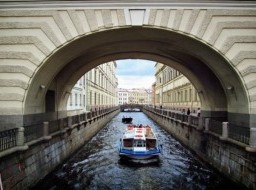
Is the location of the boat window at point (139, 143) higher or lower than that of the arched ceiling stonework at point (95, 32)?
lower

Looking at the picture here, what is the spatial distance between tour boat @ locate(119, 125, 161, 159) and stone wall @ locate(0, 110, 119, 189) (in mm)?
3530

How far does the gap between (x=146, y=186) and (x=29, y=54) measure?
7688mm

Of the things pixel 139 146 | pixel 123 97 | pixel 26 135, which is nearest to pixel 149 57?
pixel 139 146

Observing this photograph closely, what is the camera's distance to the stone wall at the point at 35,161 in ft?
35.8

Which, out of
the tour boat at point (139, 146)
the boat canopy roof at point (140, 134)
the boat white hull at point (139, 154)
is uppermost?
the boat canopy roof at point (140, 134)

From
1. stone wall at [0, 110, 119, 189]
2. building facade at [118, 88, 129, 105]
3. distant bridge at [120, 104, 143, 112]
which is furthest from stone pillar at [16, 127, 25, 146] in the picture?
building facade at [118, 88, 129, 105]

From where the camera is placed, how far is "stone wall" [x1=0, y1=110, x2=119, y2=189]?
429 inches

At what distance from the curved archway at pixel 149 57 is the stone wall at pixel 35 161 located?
1.84 metres

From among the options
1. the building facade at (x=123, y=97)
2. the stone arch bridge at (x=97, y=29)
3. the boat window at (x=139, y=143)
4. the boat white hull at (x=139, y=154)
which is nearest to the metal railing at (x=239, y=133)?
the stone arch bridge at (x=97, y=29)

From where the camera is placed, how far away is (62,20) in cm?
1347

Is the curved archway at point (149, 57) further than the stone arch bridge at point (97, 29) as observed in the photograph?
Yes

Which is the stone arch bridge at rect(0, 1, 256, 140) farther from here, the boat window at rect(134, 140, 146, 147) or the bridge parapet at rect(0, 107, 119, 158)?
→ the boat window at rect(134, 140, 146, 147)

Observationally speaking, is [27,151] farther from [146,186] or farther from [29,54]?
[146,186]

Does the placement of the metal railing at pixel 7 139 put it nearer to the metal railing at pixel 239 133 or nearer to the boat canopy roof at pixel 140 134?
the metal railing at pixel 239 133
